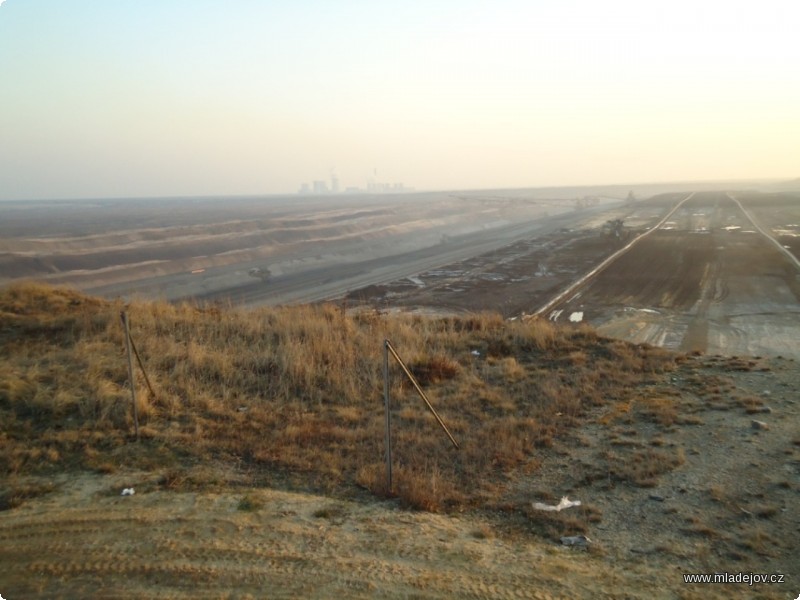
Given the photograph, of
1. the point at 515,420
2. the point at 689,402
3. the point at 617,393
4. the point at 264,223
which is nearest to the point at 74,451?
the point at 515,420

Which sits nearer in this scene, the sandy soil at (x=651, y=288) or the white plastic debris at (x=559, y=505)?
the white plastic debris at (x=559, y=505)

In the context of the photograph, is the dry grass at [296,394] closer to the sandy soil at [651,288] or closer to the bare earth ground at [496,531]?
the bare earth ground at [496,531]

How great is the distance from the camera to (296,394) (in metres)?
9.30

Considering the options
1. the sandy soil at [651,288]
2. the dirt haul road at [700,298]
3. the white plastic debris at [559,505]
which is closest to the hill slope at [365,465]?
the white plastic debris at [559,505]

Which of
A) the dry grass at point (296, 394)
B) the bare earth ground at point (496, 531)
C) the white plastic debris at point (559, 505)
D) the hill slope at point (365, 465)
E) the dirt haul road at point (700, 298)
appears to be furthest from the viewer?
the dirt haul road at point (700, 298)

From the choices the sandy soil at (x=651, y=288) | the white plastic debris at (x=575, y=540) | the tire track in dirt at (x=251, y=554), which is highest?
the tire track in dirt at (x=251, y=554)

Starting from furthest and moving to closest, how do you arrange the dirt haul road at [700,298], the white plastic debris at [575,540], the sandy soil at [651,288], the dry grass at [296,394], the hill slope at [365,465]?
the sandy soil at [651,288] → the dirt haul road at [700,298] → the dry grass at [296,394] → the white plastic debris at [575,540] → the hill slope at [365,465]

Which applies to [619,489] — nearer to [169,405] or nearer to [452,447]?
[452,447]

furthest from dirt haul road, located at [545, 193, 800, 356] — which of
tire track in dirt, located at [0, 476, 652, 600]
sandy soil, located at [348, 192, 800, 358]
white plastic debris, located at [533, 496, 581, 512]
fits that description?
tire track in dirt, located at [0, 476, 652, 600]

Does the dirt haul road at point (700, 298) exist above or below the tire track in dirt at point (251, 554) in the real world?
below

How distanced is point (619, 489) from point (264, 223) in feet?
225

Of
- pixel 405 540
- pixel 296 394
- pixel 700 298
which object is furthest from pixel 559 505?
pixel 700 298

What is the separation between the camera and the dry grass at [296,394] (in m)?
6.43

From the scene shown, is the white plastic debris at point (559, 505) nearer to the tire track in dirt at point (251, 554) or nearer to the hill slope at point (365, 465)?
the hill slope at point (365, 465)
